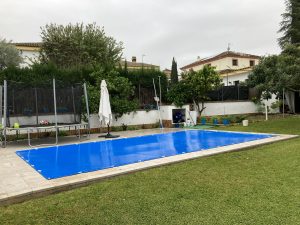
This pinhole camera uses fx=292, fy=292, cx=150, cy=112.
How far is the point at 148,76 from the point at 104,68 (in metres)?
3.15

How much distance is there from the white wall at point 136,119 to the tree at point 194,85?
1.54 metres

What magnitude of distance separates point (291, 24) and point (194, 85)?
1665 cm

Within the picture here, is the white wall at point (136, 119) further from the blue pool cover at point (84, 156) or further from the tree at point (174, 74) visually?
the blue pool cover at point (84, 156)

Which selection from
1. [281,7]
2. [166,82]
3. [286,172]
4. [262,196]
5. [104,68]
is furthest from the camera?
[281,7]

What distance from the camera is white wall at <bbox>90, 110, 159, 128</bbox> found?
1559 cm

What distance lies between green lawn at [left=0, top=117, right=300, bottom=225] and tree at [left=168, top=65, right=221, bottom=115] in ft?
37.1

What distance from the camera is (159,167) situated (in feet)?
22.2

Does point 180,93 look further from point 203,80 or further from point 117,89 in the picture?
point 117,89

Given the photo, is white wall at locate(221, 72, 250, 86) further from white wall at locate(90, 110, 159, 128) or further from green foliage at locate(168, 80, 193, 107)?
white wall at locate(90, 110, 159, 128)

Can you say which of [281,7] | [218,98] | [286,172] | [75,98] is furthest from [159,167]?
[281,7]

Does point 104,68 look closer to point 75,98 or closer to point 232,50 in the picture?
point 75,98

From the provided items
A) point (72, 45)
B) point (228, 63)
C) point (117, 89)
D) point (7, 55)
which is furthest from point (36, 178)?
point (228, 63)

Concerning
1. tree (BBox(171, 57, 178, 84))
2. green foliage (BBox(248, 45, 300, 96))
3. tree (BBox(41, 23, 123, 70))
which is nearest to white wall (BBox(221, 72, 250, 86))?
tree (BBox(171, 57, 178, 84))

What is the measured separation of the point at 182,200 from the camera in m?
4.50
